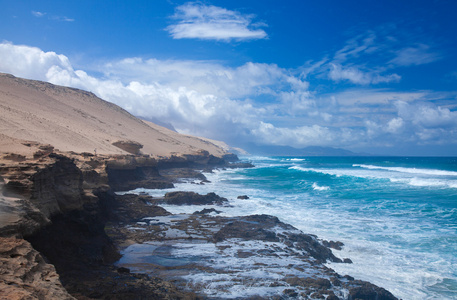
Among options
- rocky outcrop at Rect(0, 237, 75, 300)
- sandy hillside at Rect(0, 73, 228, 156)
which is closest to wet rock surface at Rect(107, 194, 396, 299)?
rocky outcrop at Rect(0, 237, 75, 300)

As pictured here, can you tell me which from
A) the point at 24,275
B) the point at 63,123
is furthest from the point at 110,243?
the point at 63,123

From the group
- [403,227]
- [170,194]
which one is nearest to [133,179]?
[170,194]

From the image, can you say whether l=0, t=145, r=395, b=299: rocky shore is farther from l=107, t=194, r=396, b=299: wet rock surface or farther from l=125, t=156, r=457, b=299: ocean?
l=125, t=156, r=457, b=299: ocean

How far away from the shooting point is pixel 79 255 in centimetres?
865

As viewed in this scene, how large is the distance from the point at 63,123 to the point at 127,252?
36.9 metres

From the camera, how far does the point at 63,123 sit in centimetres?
4209

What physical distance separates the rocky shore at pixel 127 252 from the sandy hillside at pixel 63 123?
2.51m

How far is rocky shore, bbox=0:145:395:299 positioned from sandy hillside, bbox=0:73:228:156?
8.23ft

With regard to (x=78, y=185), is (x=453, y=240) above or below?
below

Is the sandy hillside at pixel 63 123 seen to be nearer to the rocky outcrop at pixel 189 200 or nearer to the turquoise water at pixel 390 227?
the rocky outcrop at pixel 189 200

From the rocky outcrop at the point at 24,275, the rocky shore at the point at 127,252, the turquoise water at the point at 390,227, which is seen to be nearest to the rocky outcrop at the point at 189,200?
the turquoise water at the point at 390,227

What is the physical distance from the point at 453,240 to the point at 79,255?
49.0ft

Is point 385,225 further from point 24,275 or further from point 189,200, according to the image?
point 24,275

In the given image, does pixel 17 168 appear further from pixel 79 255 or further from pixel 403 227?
pixel 403 227
